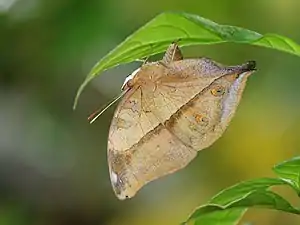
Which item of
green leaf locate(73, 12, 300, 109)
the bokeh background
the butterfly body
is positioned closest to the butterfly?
the butterfly body

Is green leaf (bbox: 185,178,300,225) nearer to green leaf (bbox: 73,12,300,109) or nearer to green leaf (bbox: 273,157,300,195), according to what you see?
green leaf (bbox: 273,157,300,195)

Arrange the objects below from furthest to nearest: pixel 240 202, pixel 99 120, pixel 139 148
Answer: pixel 99 120
pixel 139 148
pixel 240 202

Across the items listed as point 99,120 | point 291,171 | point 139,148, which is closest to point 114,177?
point 139,148

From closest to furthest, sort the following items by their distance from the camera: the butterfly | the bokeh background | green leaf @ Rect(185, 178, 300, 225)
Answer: green leaf @ Rect(185, 178, 300, 225) → the butterfly → the bokeh background

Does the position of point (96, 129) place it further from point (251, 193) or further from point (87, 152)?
point (251, 193)

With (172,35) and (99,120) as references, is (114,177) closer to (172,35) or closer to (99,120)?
(172,35)

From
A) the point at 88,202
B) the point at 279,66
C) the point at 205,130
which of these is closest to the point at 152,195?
the point at 88,202

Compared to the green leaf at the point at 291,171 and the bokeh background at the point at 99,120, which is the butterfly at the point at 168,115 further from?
the bokeh background at the point at 99,120
